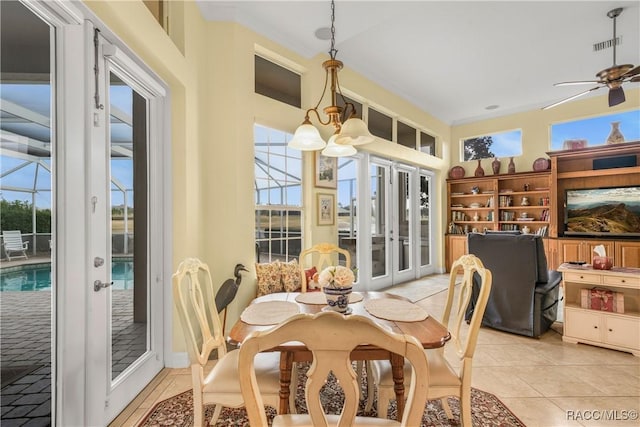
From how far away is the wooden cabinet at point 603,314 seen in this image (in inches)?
114

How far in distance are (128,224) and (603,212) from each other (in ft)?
23.6

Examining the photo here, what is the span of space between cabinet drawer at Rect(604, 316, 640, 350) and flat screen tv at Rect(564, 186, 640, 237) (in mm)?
3312

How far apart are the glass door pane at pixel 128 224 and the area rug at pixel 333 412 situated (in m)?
0.42

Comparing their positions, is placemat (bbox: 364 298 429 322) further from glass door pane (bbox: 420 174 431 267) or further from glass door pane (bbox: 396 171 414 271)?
glass door pane (bbox: 420 174 431 267)

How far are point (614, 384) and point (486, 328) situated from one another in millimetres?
1308

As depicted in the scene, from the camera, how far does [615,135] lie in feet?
18.5

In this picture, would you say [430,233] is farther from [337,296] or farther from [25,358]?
[25,358]

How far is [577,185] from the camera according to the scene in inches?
234

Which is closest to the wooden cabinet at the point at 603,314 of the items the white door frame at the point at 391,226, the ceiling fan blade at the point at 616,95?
the ceiling fan blade at the point at 616,95

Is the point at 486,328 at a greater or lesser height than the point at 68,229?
lesser

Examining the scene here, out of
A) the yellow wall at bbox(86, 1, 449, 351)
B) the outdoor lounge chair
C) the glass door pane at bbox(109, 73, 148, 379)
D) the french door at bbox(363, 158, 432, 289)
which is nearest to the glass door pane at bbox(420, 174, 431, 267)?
the french door at bbox(363, 158, 432, 289)

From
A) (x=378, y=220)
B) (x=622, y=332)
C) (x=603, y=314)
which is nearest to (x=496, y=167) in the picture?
(x=378, y=220)

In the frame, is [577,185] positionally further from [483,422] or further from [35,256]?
[35,256]

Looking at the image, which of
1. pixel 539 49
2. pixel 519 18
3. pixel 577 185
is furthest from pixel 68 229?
pixel 577 185
